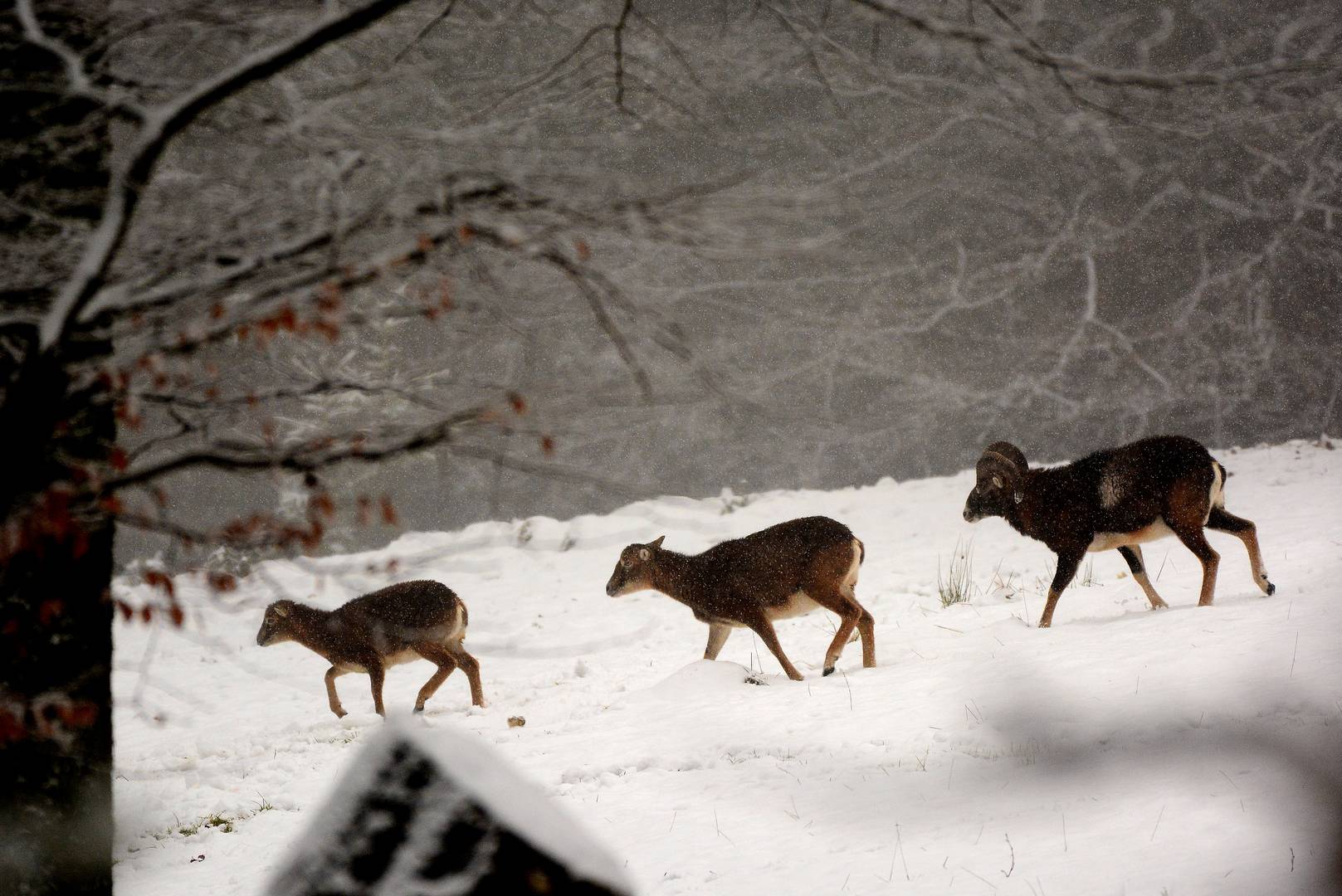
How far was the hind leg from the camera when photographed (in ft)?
23.7

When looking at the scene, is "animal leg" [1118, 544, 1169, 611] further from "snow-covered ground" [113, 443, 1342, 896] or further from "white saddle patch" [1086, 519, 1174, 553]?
"snow-covered ground" [113, 443, 1342, 896]

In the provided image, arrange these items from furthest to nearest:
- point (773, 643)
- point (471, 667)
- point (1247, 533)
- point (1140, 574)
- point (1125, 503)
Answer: point (471, 667) < point (1140, 574) < point (773, 643) < point (1125, 503) < point (1247, 533)

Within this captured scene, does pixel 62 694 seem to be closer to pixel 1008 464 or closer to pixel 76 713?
pixel 76 713

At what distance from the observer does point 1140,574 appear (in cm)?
791

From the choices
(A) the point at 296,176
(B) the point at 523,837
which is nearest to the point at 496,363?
(A) the point at 296,176

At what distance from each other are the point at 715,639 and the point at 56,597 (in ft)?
18.6

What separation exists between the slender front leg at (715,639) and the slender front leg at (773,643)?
22.3 inches

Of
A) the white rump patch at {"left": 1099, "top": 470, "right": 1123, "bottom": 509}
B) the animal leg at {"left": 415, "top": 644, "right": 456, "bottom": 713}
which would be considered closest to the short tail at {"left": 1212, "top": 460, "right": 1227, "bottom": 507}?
the white rump patch at {"left": 1099, "top": 470, "right": 1123, "bottom": 509}

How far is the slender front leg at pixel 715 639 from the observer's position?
841cm

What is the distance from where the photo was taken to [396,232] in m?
2.85

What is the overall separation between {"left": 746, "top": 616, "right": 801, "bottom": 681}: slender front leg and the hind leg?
3.22m

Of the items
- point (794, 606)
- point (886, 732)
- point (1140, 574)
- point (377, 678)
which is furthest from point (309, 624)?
point (1140, 574)

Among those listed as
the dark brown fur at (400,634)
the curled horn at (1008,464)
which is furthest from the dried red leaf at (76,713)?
the curled horn at (1008,464)

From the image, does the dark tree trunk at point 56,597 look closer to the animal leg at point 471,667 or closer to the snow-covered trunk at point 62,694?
the snow-covered trunk at point 62,694
